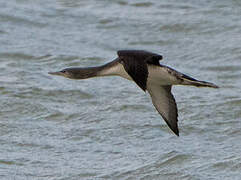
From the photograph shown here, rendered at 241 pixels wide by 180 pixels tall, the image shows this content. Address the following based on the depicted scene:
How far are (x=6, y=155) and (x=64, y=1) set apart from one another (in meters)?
6.24

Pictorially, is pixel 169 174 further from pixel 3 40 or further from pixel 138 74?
pixel 3 40

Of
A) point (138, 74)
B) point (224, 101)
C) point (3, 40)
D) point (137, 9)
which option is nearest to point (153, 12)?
point (137, 9)

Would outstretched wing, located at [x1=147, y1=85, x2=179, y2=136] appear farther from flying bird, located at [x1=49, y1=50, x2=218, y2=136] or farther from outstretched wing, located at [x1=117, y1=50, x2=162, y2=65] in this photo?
outstretched wing, located at [x1=117, y1=50, x2=162, y2=65]

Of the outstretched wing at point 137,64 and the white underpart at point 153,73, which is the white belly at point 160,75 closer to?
the white underpart at point 153,73

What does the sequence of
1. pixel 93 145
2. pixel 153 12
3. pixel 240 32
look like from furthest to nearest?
pixel 153 12, pixel 240 32, pixel 93 145

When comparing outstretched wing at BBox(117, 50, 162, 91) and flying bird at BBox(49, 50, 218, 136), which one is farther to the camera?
flying bird at BBox(49, 50, 218, 136)

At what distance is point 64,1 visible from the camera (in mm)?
14633

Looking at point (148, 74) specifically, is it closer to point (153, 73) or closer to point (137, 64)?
point (153, 73)

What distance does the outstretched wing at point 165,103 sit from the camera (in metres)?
7.74

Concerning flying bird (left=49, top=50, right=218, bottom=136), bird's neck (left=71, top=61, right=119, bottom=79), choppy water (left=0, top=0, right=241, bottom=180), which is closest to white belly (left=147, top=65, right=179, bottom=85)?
flying bird (left=49, top=50, right=218, bottom=136)

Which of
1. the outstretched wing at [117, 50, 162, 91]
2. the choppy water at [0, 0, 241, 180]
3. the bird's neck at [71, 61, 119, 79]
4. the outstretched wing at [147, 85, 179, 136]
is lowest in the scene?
the choppy water at [0, 0, 241, 180]

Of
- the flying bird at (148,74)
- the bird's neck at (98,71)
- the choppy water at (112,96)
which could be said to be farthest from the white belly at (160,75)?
the choppy water at (112,96)

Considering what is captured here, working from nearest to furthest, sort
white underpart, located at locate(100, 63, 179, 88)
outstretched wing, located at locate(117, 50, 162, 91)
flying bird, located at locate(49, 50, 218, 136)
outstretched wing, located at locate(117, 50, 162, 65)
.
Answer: outstretched wing, located at locate(117, 50, 162, 91) < flying bird, located at locate(49, 50, 218, 136) < outstretched wing, located at locate(117, 50, 162, 65) < white underpart, located at locate(100, 63, 179, 88)

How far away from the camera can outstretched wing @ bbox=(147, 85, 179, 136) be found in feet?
25.4
